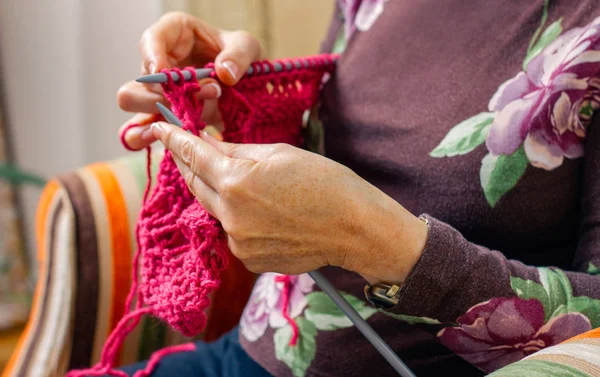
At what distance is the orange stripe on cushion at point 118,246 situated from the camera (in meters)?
0.88

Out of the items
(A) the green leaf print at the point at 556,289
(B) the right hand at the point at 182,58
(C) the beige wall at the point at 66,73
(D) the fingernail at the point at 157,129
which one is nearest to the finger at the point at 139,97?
(B) the right hand at the point at 182,58

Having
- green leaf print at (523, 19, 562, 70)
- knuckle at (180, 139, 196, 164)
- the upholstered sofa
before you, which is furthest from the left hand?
the upholstered sofa

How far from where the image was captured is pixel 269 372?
0.70 meters

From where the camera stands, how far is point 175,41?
2.33ft

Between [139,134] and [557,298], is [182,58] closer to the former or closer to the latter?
[139,134]

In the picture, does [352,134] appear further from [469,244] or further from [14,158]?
[14,158]

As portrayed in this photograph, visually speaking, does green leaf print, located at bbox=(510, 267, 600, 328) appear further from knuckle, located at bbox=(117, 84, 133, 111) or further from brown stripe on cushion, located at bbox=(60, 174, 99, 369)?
brown stripe on cushion, located at bbox=(60, 174, 99, 369)

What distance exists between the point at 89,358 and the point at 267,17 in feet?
2.78

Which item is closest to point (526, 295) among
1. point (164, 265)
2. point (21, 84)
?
point (164, 265)

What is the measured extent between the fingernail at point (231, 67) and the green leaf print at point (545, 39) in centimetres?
31

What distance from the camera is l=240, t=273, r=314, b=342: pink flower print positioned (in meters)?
A: 0.70

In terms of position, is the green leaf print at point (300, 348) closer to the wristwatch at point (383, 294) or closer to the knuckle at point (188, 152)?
the wristwatch at point (383, 294)

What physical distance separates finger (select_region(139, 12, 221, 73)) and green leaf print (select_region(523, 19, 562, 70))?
0.37 meters

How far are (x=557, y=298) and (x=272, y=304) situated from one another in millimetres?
333
